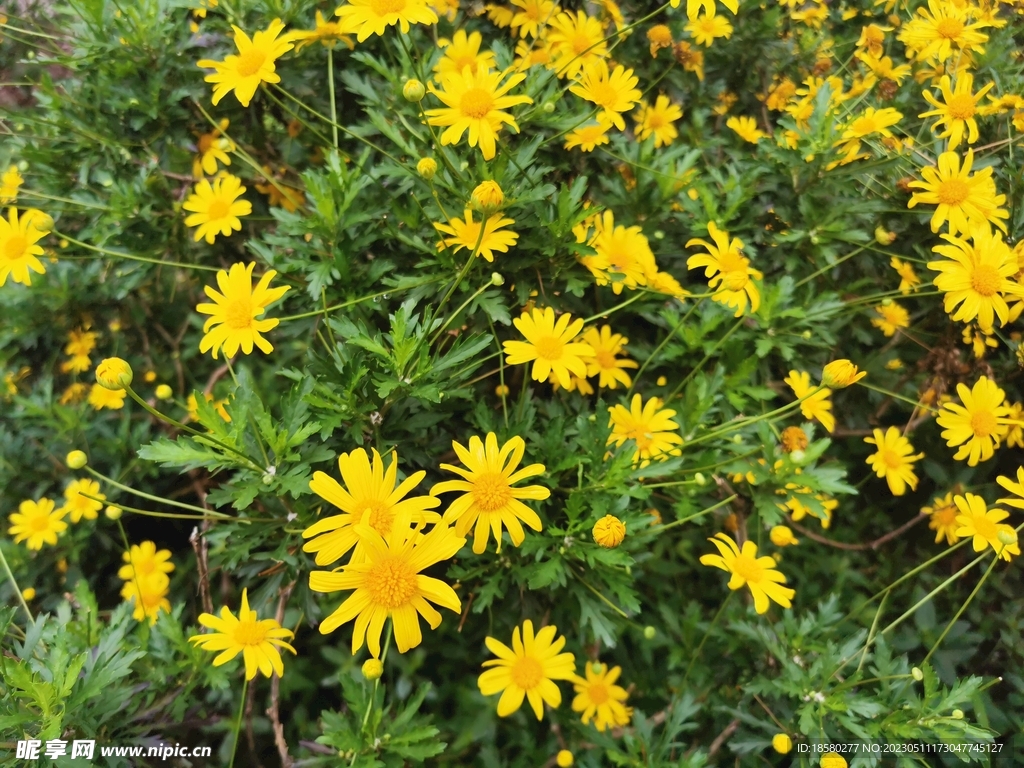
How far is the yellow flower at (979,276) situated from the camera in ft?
4.41

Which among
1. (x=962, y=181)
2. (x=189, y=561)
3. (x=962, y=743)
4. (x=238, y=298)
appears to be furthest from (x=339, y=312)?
(x=962, y=743)

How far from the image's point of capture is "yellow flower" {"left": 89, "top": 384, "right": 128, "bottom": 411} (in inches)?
77.0

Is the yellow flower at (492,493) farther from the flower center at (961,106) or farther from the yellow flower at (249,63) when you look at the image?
the flower center at (961,106)

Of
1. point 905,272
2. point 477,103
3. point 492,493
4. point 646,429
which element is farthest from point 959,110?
point 492,493

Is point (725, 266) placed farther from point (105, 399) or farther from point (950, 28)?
point (105, 399)

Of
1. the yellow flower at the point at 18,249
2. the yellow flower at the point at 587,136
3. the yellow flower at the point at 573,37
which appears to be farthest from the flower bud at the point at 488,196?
the yellow flower at the point at 18,249

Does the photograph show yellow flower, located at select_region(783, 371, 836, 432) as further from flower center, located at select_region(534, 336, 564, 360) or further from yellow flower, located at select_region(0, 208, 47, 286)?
yellow flower, located at select_region(0, 208, 47, 286)

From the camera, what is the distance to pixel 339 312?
143cm

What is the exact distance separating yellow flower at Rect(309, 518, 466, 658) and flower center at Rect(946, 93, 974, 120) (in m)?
1.59

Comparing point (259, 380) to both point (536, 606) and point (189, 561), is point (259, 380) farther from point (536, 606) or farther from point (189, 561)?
point (536, 606)

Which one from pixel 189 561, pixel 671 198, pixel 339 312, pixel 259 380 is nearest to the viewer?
pixel 339 312

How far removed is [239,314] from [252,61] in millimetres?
620

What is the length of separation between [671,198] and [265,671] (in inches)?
60.3

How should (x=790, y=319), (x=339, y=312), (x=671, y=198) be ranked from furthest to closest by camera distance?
(x=671, y=198) → (x=790, y=319) → (x=339, y=312)
